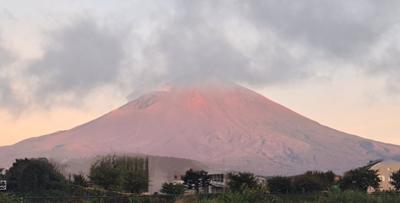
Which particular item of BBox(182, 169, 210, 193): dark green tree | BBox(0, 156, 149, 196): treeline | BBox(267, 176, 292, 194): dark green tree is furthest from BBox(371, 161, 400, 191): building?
BBox(0, 156, 149, 196): treeline

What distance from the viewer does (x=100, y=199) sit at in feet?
86.9

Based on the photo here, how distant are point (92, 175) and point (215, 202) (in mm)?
58069

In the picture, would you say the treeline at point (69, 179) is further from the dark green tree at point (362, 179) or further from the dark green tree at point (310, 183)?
the dark green tree at point (362, 179)

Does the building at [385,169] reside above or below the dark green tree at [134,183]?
above

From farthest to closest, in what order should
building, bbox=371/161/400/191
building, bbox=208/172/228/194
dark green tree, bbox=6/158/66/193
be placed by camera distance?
building, bbox=371/161/400/191 < building, bbox=208/172/228/194 < dark green tree, bbox=6/158/66/193

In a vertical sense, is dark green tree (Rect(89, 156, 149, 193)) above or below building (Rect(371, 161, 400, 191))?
below

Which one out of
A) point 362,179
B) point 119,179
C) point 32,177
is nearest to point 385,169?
point 362,179

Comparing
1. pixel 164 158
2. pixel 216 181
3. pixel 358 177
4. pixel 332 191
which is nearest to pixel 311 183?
pixel 358 177

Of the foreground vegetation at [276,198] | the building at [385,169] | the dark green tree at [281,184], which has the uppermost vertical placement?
the building at [385,169]

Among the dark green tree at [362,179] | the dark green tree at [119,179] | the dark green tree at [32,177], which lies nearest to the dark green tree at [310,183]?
the dark green tree at [362,179]

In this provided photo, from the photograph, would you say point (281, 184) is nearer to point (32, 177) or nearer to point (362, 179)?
point (362, 179)

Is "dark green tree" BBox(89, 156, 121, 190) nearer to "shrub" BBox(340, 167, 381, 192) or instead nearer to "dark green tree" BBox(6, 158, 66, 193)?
"dark green tree" BBox(6, 158, 66, 193)

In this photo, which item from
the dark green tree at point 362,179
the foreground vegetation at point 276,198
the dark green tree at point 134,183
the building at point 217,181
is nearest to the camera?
the foreground vegetation at point 276,198

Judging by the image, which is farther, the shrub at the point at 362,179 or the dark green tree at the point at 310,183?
the shrub at the point at 362,179
